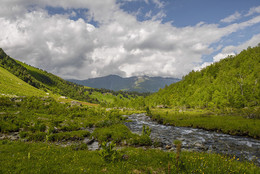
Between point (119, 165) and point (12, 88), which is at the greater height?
point (12, 88)

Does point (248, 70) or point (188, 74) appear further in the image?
point (188, 74)

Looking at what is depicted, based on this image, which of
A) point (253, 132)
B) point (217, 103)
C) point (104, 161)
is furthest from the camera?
point (217, 103)

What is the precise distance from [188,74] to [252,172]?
199 metres

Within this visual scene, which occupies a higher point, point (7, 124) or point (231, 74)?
point (231, 74)

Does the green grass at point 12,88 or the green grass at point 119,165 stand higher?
the green grass at point 12,88

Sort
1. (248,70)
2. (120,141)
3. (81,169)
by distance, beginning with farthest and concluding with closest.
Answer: (248,70)
(120,141)
(81,169)

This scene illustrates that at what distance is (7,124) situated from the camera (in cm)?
2466

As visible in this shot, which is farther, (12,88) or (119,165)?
(12,88)

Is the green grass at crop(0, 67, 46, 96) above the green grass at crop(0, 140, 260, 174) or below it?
above

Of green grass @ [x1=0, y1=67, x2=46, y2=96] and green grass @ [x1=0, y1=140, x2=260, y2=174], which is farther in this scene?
green grass @ [x1=0, y1=67, x2=46, y2=96]

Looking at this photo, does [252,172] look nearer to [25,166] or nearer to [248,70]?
[25,166]

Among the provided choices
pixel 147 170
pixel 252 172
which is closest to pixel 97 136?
pixel 147 170

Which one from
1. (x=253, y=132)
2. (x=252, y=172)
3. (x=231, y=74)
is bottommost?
(x=253, y=132)

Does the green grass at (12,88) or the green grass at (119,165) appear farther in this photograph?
the green grass at (12,88)
